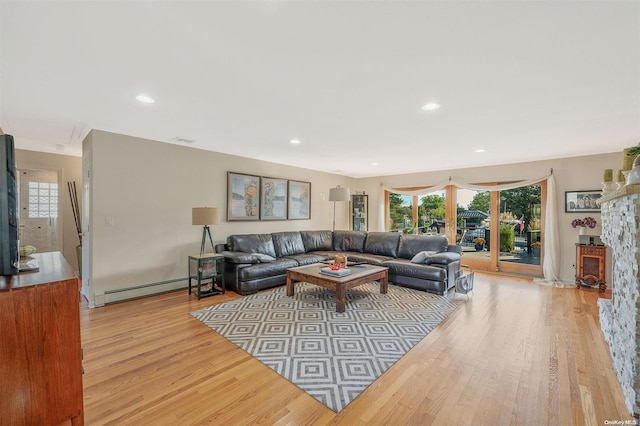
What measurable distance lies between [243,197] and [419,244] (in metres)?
3.44

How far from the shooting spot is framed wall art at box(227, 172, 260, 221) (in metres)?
5.09

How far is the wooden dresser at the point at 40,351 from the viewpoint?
115 cm

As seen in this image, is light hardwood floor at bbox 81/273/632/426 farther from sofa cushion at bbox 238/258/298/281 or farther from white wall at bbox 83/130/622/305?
sofa cushion at bbox 238/258/298/281

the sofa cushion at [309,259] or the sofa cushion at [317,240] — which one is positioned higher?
the sofa cushion at [317,240]

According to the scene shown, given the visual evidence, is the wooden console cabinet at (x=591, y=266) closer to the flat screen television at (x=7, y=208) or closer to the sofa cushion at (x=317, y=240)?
the sofa cushion at (x=317, y=240)

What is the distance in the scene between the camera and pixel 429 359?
7.92ft

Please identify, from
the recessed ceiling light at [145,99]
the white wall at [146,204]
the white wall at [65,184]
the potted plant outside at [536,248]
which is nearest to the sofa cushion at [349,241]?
the white wall at [146,204]

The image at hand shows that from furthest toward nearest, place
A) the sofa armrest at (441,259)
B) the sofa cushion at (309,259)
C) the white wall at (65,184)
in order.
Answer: the sofa cushion at (309,259) < the white wall at (65,184) < the sofa armrest at (441,259)

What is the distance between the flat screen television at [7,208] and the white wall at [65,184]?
15.8 feet

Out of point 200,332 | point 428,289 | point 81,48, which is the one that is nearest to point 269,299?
point 200,332

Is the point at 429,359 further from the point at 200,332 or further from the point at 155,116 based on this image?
the point at 155,116

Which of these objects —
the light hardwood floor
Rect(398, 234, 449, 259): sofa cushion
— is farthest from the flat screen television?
Rect(398, 234, 449, 259): sofa cushion

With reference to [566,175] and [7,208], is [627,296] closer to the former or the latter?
[7,208]

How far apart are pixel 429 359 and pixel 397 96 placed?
2.33 m
